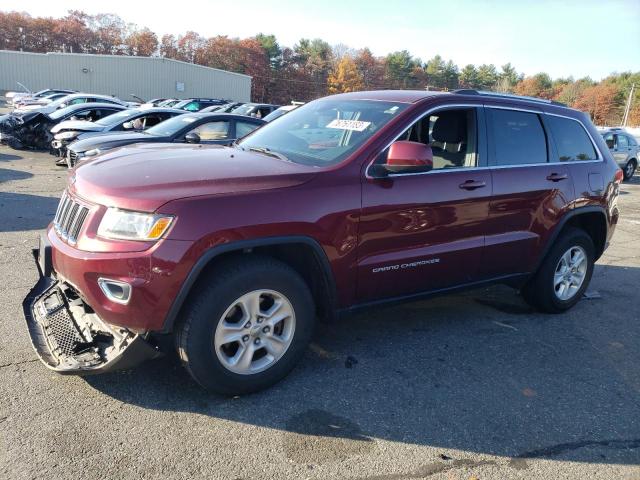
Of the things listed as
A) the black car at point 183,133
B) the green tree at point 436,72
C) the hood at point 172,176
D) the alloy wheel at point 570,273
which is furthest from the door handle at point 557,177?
the green tree at point 436,72

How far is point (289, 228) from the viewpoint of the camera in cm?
307

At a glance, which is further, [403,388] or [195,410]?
[403,388]

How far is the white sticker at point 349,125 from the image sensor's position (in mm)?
3745

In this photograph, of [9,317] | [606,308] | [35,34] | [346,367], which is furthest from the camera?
[35,34]

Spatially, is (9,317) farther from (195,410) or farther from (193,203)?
(193,203)

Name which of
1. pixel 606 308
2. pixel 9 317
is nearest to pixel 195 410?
pixel 9 317

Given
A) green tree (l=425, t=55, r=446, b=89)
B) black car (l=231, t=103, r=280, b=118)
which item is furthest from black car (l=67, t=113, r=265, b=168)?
green tree (l=425, t=55, r=446, b=89)

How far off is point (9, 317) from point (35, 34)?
92022 mm

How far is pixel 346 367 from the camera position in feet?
12.0

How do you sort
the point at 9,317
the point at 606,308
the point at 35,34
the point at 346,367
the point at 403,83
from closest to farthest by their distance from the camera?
the point at 346,367, the point at 9,317, the point at 606,308, the point at 35,34, the point at 403,83

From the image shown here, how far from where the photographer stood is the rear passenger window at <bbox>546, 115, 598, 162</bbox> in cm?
474

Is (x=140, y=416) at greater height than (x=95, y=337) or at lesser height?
lesser

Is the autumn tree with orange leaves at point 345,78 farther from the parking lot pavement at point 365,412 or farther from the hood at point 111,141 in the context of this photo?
the parking lot pavement at point 365,412

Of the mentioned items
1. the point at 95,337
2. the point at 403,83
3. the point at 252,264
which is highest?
the point at 403,83
